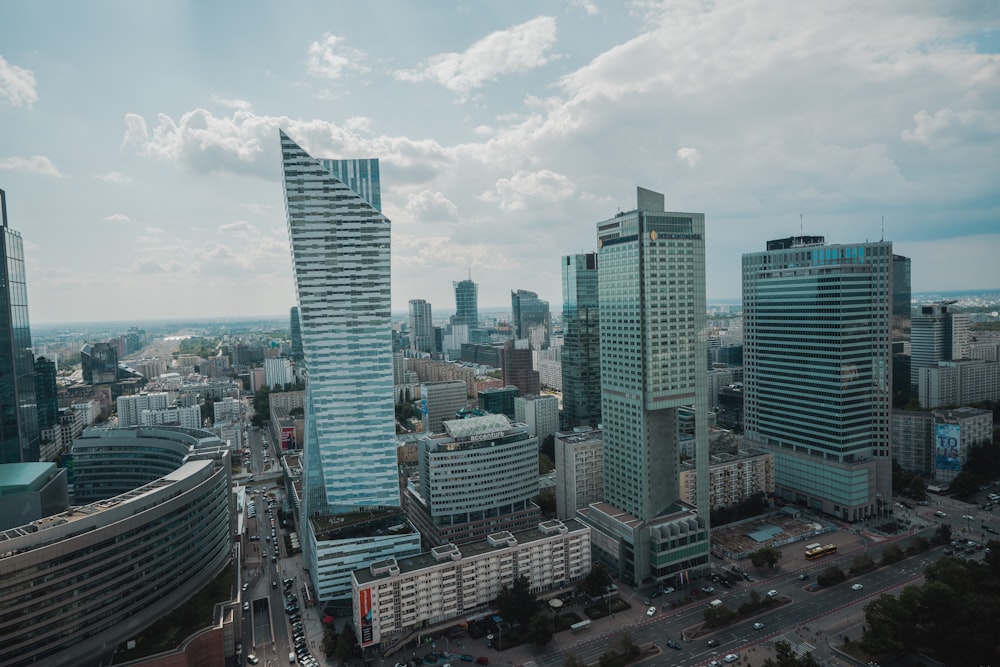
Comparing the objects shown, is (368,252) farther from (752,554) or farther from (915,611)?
(915,611)

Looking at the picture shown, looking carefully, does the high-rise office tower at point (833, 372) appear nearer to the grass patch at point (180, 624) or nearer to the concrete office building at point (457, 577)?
the concrete office building at point (457, 577)

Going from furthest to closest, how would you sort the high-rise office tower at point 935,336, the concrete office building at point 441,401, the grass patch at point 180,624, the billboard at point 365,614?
the high-rise office tower at point 935,336 < the concrete office building at point 441,401 < the billboard at point 365,614 < the grass patch at point 180,624

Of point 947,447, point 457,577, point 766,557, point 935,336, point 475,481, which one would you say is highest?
point 935,336

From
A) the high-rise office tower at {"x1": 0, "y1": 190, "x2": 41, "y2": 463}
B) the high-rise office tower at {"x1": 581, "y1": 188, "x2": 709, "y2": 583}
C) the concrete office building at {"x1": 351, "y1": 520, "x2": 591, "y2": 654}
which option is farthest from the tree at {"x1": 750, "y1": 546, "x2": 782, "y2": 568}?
the high-rise office tower at {"x1": 0, "y1": 190, "x2": 41, "y2": 463}

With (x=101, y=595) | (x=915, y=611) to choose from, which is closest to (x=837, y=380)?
(x=915, y=611)

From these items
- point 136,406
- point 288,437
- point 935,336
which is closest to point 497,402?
point 288,437

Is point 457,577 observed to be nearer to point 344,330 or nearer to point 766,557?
point 344,330

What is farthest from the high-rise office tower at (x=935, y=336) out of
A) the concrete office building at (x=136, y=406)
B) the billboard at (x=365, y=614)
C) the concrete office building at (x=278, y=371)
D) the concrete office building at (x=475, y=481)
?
the concrete office building at (x=136, y=406)
